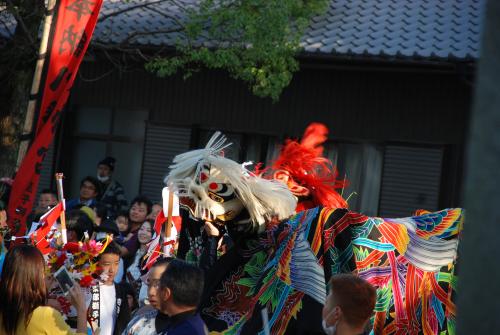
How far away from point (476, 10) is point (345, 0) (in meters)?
1.75

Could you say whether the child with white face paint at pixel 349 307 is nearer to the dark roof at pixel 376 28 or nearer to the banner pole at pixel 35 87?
the banner pole at pixel 35 87

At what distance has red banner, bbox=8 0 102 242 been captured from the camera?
824cm

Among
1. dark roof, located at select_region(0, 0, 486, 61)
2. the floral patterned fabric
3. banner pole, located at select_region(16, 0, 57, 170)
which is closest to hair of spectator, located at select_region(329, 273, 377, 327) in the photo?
the floral patterned fabric

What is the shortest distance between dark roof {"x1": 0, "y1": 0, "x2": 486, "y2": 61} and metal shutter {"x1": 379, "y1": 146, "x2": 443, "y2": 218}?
1.27 meters

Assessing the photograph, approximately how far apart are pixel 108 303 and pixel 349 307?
8.56 ft

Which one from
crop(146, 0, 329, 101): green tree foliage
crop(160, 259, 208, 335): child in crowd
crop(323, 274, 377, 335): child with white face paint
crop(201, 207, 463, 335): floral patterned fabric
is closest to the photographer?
crop(323, 274, 377, 335): child with white face paint

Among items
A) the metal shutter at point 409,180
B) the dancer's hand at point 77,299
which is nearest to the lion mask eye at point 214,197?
the dancer's hand at point 77,299

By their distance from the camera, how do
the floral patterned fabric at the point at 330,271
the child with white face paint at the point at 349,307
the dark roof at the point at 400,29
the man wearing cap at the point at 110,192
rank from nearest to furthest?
the child with white face paint at the point at 349,307 → the floral patterned fabric at the point at 330,271 → the man wearing cap at the point at 110,192 → the dark roof at the point at 400,29

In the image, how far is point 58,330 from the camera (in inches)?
148

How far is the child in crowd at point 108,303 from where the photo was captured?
5.43 meters

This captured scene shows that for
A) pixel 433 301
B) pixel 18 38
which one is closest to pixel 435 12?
pixel 18 38

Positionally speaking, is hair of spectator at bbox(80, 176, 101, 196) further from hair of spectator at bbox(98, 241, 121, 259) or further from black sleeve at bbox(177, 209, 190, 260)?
black sleeve at bbox(177, 209, 190, 260)

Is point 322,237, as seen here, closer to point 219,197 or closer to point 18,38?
point 219,197

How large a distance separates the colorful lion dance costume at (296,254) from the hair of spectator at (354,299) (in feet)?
4.32
